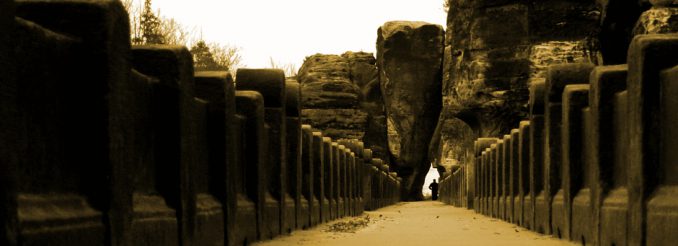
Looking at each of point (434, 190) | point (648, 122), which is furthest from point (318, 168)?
point (434, 190)

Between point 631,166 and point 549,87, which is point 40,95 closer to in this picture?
point 631,166

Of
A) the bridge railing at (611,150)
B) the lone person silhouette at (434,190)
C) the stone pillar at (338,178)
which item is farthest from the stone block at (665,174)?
the lone person silhouette at (434,190)

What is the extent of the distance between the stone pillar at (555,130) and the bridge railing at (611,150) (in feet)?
0.04

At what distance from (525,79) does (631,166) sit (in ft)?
98.6

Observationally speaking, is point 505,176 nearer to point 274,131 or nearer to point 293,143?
point 293,143

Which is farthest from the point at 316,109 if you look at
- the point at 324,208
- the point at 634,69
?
the point at 634,69

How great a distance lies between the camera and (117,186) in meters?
5.33

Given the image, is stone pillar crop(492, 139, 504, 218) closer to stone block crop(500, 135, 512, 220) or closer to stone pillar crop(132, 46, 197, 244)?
stone block crop(500, 135, 512, 220)

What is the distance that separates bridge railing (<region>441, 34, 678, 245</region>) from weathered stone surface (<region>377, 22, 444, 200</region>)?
2041 inches

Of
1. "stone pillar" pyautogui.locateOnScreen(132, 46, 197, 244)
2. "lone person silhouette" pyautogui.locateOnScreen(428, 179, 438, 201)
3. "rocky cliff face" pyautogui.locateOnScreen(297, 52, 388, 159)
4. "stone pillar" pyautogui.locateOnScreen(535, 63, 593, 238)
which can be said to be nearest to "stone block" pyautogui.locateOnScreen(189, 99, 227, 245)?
"stone pillar" pyautogui.locateOnScreen(132, 46, 197, 244)

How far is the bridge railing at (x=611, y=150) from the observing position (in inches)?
290

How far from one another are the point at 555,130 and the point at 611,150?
3606 millimetres

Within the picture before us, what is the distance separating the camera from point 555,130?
12969 mm

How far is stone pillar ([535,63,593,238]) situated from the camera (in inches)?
491
